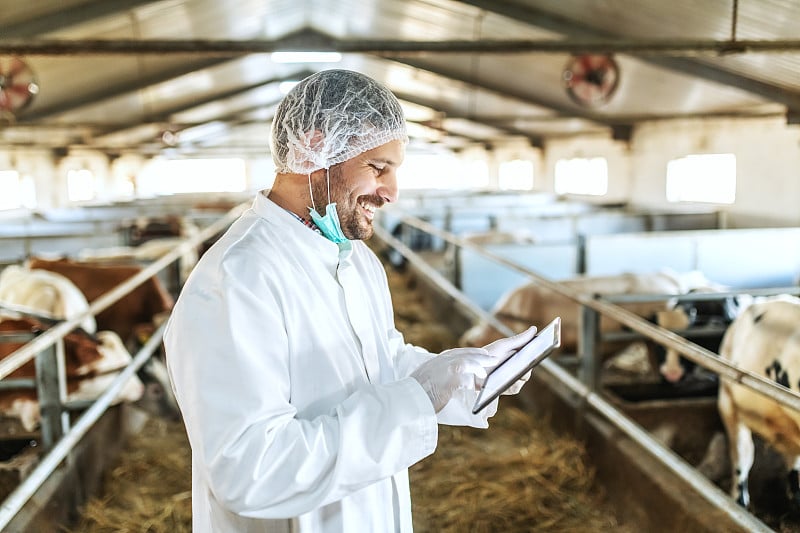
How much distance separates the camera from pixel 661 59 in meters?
8.75

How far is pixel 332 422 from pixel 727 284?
18.7 feet

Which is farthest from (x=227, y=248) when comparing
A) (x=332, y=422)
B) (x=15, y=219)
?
(x=15, y=219)

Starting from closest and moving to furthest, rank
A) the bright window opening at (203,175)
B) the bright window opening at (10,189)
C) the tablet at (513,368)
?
the tablet at (513,368)
the bright window opening at (10,189)
the bright window opening at (203,175)

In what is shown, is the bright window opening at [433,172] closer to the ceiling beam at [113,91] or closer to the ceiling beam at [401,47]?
the ceiling beam at [113,91]

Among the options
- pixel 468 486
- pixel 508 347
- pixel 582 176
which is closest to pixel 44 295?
pixel 468 486

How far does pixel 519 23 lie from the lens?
9.38m

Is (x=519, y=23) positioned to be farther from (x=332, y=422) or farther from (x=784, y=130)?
(x=332, y=422)

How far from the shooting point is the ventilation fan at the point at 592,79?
779cm

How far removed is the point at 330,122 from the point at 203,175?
77.5 ft

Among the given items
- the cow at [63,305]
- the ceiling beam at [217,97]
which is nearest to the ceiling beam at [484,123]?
the ceiling beam at [217,97]

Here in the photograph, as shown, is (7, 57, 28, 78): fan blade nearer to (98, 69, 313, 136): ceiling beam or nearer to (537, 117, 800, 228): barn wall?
(537, 117, 800, 228): barn wall

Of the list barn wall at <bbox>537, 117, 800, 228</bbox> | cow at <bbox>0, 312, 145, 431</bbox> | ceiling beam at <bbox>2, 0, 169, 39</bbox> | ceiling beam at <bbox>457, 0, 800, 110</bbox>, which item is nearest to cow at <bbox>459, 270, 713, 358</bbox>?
cow at <bbox>0, 312, 145, 431</bbox>

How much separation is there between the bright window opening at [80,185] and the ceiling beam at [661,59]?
12.9 m

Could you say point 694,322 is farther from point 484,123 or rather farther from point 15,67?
point 484,123
